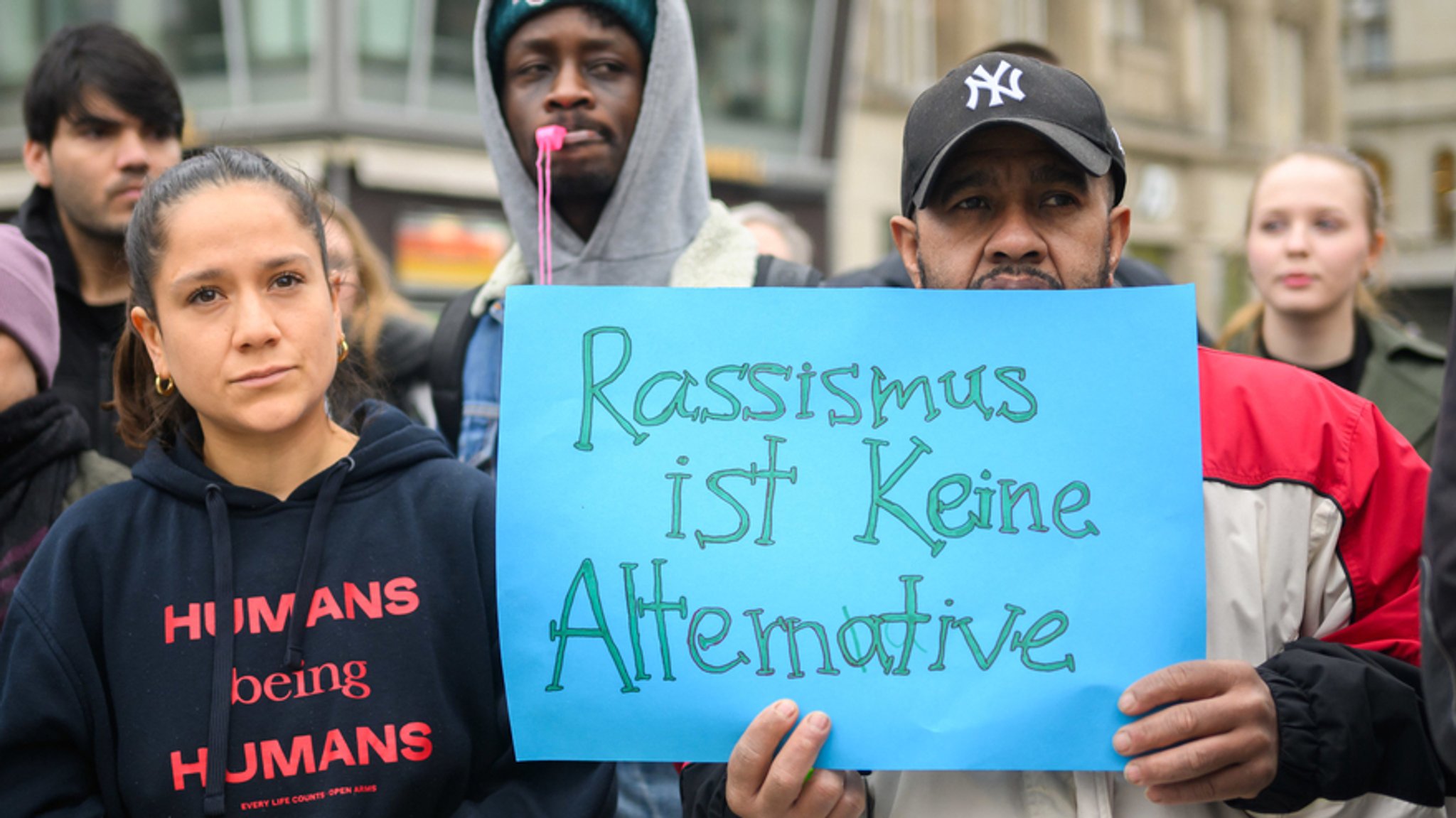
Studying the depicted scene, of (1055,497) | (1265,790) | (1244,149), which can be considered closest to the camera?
(1265,790)

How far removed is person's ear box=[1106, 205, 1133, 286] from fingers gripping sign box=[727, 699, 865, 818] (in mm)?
752

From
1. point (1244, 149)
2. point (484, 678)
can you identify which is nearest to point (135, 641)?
point (484, 678)

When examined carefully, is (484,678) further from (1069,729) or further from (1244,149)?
(1244,149)

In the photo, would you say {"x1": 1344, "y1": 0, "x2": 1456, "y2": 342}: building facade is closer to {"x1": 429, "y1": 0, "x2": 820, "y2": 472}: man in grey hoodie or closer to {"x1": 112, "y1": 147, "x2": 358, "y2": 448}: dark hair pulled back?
{"x1": 429, "y1": 0, "x2": 820, "y2": 472}: man in grey hoodie

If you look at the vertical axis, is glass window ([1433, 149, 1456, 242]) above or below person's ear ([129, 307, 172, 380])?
above

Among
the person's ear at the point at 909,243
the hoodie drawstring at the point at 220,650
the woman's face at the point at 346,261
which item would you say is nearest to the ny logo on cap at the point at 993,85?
the person's ear at the point at 909,243

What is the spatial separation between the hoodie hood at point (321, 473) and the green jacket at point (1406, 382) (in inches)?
88.4

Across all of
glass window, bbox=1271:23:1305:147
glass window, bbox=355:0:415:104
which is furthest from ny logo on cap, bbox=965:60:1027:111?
glass window, bbox=1271:23:1305:147

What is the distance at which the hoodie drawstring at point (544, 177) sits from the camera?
2.17 meters

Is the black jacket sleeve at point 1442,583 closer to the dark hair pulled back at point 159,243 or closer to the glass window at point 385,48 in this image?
the dark hair pulled back at point 159,243

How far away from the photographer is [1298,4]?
28141 millimetres

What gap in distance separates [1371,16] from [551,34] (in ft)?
138

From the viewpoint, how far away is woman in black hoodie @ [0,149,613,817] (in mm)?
1710

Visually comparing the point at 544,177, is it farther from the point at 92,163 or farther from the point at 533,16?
the point at 92,163
